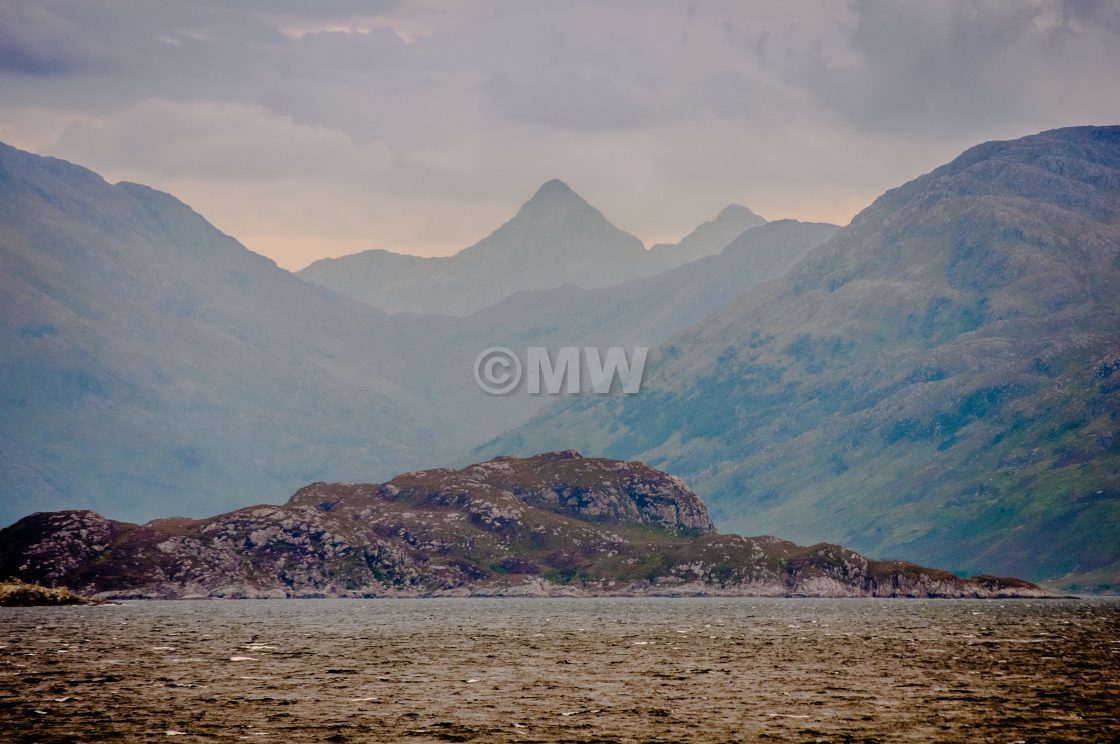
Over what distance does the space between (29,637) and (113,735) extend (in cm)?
9110

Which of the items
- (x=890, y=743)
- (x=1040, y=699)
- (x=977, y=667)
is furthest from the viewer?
(x=977, y=667)

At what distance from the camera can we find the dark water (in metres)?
82.4

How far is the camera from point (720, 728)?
83.8 metres

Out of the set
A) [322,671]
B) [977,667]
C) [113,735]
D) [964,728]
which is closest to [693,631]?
[977,667]

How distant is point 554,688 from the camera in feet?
352

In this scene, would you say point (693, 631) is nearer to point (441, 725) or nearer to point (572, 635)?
point (572, 635)

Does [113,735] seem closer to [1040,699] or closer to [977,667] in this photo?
[1040,699]

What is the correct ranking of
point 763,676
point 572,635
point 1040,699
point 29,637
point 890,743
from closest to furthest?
point 890,743, point 1040,699, point 763,676, point 29,637, point 572,635

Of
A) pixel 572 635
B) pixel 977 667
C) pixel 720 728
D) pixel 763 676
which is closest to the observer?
pixel 720 728

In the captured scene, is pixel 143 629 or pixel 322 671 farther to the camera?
pixel 143 629

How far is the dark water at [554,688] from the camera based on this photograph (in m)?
82.4

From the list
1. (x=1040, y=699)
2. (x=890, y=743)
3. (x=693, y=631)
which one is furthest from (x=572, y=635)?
(x=890, y=743)

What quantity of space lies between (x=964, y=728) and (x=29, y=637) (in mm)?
124302

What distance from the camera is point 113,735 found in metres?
79.4
